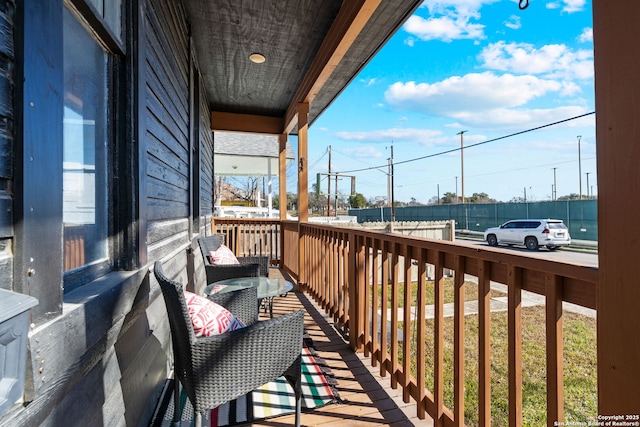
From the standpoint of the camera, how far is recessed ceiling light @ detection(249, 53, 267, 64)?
145 inches

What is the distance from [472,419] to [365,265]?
3.68 ft

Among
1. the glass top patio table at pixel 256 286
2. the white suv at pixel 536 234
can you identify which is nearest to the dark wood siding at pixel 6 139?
the glass top patio table at pixel 256 286

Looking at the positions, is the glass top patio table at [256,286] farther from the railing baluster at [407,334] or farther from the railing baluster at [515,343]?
the railing baluster at [515,343]

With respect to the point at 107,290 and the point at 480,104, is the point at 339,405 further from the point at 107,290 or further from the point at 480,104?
the point at 480,104

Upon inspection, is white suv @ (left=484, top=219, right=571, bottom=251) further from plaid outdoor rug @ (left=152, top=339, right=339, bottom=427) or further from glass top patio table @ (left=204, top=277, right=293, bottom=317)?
plaid outdoor rug @ (left=152, top=339, right=339, bottom=427)

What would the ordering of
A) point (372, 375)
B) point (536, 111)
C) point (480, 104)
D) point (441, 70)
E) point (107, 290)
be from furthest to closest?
point (480, 104) < point (536, 111) < point (441, 70) < point (372, 375) < point (107, 290)

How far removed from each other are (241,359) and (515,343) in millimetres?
1058

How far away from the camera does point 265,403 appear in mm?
1877

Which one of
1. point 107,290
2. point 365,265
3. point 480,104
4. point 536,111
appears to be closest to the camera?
point 107,290

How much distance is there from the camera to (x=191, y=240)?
328 cm

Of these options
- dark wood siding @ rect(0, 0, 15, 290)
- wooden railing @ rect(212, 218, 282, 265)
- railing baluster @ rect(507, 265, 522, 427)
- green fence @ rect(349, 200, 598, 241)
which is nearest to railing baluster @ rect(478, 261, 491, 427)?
railing baluster @ rect(507, 265, 522, 427)

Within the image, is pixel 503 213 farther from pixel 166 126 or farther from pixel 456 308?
pixel 166 126

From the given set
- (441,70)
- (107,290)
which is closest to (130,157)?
(107,290)

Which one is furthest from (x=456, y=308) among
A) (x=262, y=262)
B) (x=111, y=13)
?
(x=262, y=262)
